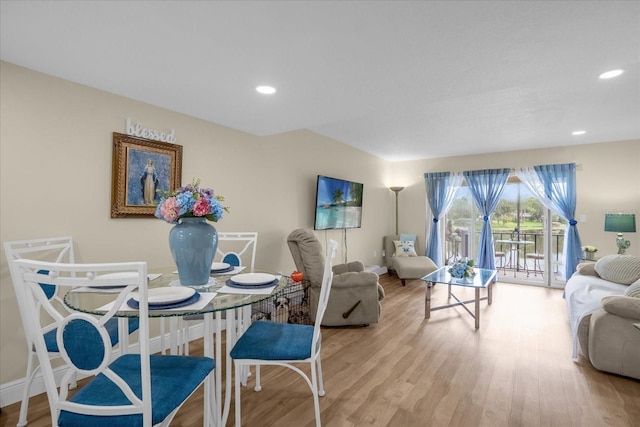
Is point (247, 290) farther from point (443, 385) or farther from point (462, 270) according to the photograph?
point (462, 270)

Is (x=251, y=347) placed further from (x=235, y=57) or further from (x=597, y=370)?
(x=597, y=370)

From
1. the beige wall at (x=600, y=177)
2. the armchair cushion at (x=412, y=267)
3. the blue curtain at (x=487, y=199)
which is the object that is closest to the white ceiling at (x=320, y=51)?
the beige wall at (x=600, y=177)

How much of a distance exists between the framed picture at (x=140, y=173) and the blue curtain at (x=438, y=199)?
4.78 m

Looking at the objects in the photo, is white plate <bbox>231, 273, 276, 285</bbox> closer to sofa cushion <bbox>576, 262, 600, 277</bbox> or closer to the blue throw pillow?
sofa cushion <bbox>576, 262, 600, 277</bbox>

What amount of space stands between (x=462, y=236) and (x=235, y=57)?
18.3 feet

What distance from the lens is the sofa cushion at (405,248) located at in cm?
599

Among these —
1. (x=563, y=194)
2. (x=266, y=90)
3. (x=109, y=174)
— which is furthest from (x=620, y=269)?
(x=109, y=174)

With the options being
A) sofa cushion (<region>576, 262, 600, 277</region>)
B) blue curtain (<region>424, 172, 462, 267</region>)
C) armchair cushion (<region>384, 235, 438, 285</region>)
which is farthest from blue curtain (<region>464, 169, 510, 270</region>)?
sofa cushion (<region>576, 262, 600, 277</region>)

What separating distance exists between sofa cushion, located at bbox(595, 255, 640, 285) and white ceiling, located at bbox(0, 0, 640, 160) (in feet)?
5.50

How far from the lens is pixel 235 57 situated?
192cm

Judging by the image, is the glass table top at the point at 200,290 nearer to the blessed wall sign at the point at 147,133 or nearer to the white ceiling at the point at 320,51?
the blessed wall sign at the point at 147,133

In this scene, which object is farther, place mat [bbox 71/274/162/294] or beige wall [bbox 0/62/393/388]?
beige wall [bbox 0/62/393/388]

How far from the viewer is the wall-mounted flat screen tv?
450cm

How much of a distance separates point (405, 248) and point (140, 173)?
184 inches
